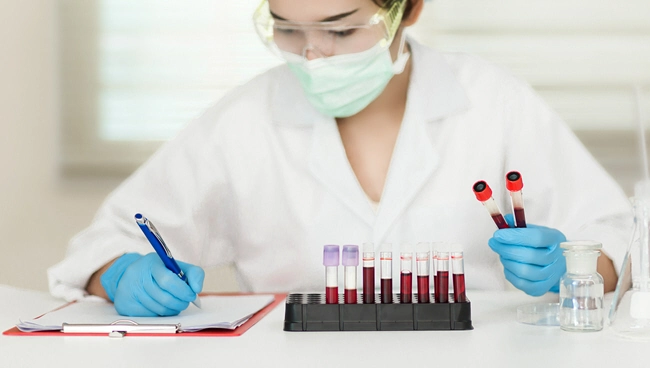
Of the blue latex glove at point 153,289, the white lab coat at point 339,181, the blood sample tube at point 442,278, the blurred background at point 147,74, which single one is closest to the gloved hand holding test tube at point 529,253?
the blood sample tube at point 442,278

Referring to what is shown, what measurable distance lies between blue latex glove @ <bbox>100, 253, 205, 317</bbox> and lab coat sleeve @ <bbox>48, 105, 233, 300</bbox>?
0.84ft

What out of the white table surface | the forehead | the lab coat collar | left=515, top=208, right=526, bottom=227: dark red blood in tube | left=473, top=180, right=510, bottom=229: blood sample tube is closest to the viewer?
the white table surface

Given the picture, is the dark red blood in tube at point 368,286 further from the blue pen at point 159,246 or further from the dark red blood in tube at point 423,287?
the blue pen at point 159,246

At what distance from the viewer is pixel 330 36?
1.56 m

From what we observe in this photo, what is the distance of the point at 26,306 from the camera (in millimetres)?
1354

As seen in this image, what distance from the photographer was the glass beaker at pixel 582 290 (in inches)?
40.4

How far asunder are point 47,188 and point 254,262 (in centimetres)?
154

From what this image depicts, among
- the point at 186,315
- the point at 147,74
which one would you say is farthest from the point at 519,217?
the point at 147,74

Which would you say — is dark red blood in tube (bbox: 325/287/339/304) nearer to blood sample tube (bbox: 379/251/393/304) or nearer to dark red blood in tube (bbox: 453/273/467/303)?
blood sample tube (bbox: 379/251/393/304)

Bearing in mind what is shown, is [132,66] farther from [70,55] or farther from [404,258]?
[404,258]

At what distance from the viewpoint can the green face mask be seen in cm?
157

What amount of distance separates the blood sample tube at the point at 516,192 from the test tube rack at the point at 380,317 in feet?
0.54

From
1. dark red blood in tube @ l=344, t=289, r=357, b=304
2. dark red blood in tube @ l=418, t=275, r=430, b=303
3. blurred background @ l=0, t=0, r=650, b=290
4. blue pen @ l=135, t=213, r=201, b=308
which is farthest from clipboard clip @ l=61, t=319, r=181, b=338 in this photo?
blurred background @ l=0, t=0, r=650, b=290

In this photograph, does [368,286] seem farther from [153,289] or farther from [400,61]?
[400,61]
